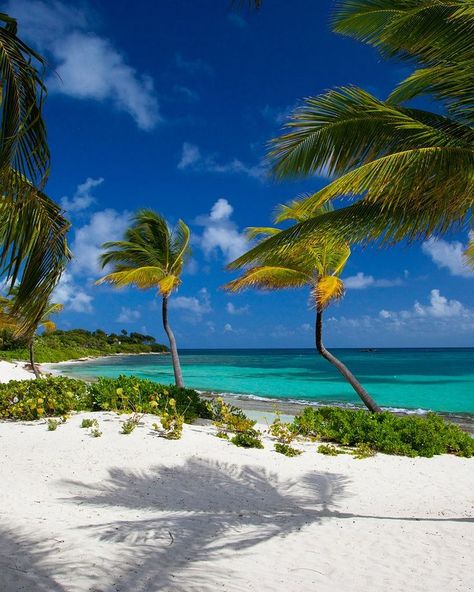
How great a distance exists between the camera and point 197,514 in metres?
5.71

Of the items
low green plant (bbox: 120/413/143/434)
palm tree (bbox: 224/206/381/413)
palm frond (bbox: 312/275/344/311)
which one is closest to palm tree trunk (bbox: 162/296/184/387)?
palm tree (bbox: 224/206/381/413)

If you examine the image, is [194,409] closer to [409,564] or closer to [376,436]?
[376,436]

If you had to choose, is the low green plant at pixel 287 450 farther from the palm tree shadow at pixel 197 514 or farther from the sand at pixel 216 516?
the palm tree shadow at pixel 197 514

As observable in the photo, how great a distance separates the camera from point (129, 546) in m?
4.32

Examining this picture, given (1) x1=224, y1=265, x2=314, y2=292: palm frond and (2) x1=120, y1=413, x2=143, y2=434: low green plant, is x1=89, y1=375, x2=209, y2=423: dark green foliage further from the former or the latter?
(1) x1=224, y1=265, x2=314, y2=292: palm frond

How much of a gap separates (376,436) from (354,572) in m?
5.34

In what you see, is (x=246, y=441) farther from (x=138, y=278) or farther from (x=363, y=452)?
(x=138, y=278)

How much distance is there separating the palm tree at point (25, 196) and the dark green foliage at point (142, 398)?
695 centimetres

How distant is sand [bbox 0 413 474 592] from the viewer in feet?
12.6

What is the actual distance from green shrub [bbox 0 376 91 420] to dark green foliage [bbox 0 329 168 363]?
707 inches

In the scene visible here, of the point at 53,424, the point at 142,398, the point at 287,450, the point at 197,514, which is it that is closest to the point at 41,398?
the point at 53,424

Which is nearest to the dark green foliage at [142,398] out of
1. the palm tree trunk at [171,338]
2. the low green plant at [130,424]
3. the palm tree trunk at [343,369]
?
the low green plant at [130,424]

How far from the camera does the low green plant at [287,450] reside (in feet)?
27.3

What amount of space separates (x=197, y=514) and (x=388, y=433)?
16.5ft
